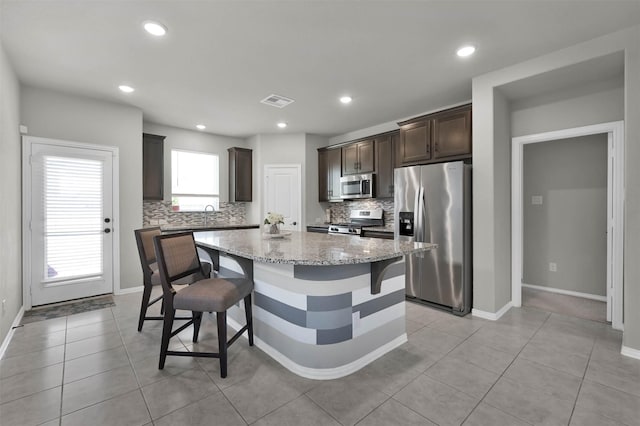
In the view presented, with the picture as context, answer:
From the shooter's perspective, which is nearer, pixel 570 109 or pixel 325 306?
pixel 325 306

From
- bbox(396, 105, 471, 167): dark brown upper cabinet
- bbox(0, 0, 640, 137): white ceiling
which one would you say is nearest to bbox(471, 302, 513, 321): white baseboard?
bbox(396, 105, 471, 167): dark brown upper cabinet

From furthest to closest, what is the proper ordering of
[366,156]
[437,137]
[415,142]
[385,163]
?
[366,156] < [385,163] < [415,142] < [437,137]

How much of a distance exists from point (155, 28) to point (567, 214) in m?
5.30

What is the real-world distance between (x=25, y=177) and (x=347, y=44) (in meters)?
3.97

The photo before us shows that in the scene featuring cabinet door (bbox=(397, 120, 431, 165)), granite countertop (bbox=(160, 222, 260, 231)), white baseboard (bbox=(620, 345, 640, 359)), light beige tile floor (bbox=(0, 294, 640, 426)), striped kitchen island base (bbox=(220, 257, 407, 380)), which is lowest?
light beige tile floor (bbox=(0, 294, 640, 426))

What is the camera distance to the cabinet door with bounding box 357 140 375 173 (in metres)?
5.08

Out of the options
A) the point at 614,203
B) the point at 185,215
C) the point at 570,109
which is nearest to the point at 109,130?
the point at 185,215

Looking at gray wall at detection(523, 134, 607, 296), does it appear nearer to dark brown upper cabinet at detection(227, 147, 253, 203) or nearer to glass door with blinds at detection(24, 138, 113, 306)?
dark brown upper cabinet at detection(227, 147, 253, 203)

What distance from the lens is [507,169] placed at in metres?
3.51

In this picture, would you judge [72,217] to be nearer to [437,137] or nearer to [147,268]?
[147,268]

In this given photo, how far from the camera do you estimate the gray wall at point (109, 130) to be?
3596 mm

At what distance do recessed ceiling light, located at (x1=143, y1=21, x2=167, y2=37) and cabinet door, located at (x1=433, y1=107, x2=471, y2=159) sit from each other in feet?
10.3

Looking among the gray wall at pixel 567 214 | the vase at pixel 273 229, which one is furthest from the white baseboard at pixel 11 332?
the gray wall at pixel 567 214

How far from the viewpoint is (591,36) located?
2.54 meters
